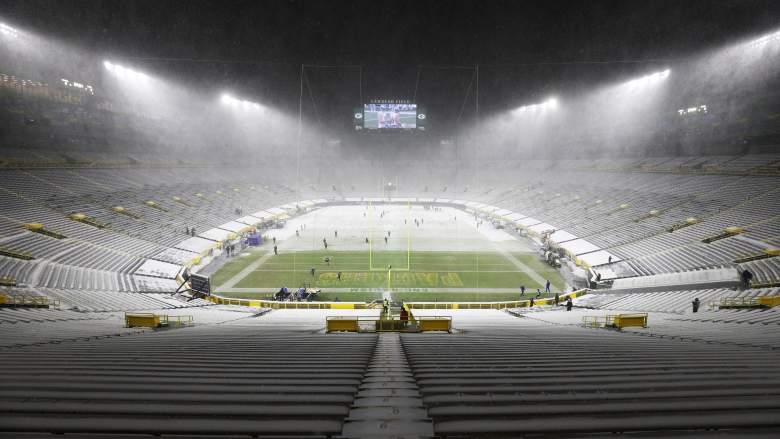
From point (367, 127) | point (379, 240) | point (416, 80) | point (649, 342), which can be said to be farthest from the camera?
point (367, 127)

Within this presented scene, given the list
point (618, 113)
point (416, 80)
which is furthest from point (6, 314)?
point (618, 113)

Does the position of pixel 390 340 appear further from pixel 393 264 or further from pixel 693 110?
pixel 693 110

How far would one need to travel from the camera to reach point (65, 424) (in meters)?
2.44

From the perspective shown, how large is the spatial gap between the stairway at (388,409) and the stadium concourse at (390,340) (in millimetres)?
24

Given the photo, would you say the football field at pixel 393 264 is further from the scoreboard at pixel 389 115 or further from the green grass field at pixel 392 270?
the scoreboard at pixel 389 115

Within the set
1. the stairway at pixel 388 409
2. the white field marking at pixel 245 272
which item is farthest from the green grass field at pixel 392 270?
the stairway at pixel 388 409

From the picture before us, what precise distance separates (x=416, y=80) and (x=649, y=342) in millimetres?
45543

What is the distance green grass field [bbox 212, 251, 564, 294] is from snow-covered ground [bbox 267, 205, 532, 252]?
2308mm

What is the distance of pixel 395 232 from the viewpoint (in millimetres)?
38406

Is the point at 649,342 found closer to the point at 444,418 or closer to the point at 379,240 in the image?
the point at 444,418

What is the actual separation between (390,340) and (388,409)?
6.57 m

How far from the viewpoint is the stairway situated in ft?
8.55

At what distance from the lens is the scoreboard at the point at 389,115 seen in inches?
2095

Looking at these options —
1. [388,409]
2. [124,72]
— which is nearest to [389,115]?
[124,72]
